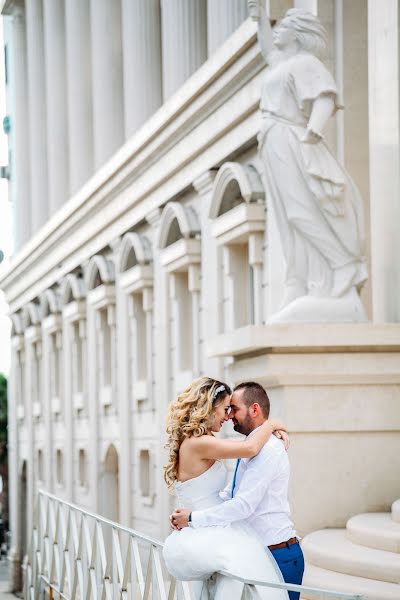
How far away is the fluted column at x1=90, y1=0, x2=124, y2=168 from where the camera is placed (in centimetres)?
2812

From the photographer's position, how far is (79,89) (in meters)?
31.5

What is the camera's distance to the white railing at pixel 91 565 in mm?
7199

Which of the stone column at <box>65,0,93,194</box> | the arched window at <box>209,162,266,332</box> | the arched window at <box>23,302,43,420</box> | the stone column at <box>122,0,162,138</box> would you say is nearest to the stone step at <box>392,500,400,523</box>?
the arched window at <box>209,162,266,332</box>

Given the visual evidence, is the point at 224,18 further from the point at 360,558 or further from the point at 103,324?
the point at 360,558

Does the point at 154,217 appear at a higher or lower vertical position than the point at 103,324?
higher

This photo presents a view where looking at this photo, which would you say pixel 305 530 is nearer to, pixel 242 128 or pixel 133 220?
pixel 242 128

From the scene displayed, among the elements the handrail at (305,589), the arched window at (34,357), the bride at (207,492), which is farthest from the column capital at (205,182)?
the arched window at (34,357)

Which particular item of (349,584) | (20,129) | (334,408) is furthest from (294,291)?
(20,129)

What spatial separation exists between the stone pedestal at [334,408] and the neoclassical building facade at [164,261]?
0.01m

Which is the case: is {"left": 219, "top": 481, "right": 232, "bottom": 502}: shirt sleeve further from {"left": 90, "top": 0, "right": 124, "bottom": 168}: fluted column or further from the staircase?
{"left": 90, "top": 0, "right": 124, "bottom": 168}: fluted column

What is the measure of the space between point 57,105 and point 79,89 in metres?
2.75

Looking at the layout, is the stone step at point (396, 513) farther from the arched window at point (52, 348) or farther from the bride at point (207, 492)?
the arched window at point (52, 348)

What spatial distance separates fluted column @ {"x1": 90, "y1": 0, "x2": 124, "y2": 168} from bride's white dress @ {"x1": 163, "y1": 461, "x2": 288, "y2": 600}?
22147 mm

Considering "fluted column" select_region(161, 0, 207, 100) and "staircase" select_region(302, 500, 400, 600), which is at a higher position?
"fluted column" select_region(161, 0, 207, 100)
